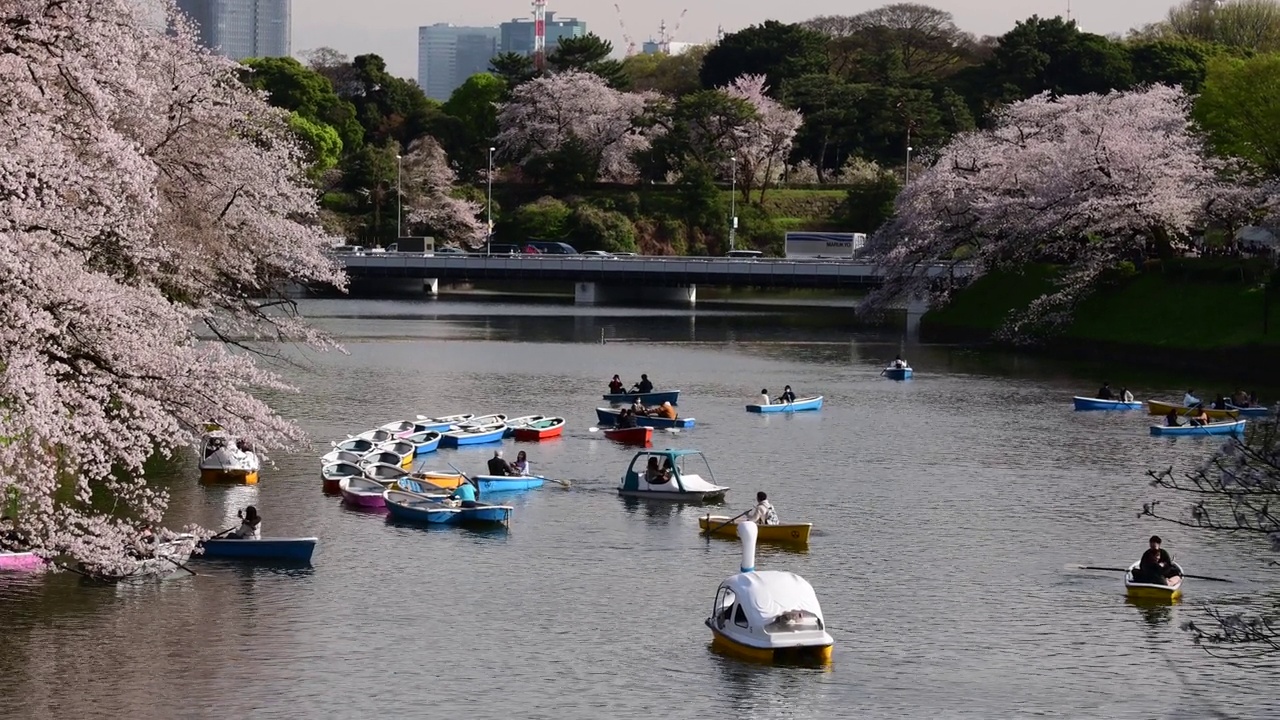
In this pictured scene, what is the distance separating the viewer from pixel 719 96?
162 m

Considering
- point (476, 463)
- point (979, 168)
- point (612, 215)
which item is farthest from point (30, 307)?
point (612, 215)

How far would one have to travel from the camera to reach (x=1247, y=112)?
9956 centimetres

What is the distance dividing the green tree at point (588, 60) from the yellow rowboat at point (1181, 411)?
117m

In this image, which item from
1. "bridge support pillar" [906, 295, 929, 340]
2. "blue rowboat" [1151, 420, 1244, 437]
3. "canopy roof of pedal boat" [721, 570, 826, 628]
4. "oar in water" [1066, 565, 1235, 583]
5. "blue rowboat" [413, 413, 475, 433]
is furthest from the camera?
"bridge support pillar" [906, 295, 929, 340]

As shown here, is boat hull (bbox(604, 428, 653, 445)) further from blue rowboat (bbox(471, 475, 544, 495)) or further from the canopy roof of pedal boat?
the canopy roof of pedal boat

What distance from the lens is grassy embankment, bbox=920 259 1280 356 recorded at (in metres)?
85.4

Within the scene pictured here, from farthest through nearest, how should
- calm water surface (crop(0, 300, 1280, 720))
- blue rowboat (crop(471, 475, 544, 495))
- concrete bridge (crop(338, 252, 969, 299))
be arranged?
concrete bridge (crop(338, 252, 969, 299)), blue rowboat (crop(471, 475, 544, 495)), calm water surface (crop(0, 300, 1280, 720))

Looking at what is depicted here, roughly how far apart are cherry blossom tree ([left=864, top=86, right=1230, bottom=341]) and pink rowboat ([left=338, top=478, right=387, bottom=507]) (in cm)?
5697

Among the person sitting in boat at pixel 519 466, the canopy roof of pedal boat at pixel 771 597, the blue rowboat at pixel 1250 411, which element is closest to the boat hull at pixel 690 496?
the person sitting in boat at pixel 519 466

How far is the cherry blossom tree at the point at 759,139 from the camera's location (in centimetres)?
16512

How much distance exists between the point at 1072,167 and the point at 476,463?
50.6m

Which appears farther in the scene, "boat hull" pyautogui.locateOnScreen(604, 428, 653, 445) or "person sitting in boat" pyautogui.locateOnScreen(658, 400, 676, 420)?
"person sitting in boat" pyautogui.locateOnScreen(658, 400, 676, 420)

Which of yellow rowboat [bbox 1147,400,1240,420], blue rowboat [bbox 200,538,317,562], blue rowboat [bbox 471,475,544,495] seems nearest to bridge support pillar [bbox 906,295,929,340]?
yellow rowboat [bbox 1147,400,1240,420]

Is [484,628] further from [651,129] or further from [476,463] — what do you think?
[651,129]
